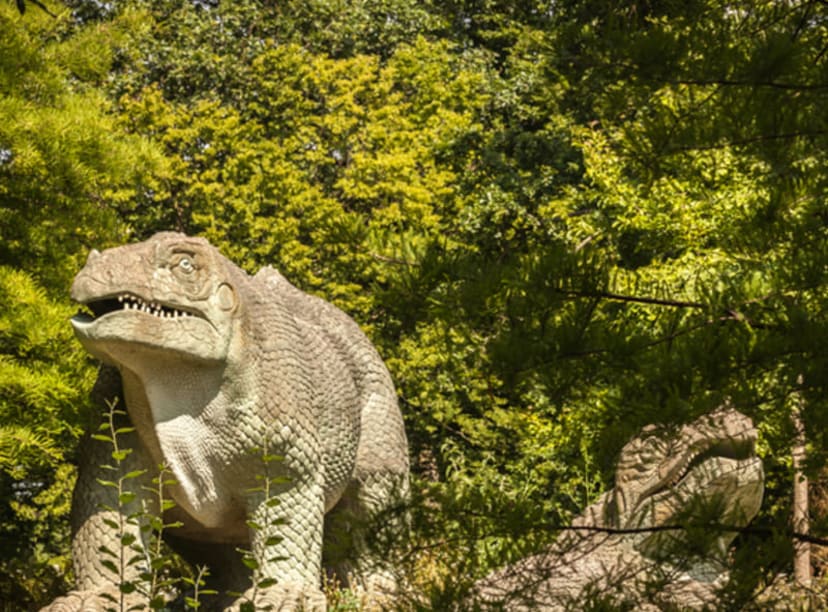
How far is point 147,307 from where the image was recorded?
5.98 meters

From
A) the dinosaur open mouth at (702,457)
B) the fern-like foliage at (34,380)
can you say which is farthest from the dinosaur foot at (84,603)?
the dinosaur open mouth at (702,457)

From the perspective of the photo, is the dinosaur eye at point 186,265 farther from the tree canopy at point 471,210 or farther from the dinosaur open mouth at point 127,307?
the tree canopy at point 471,210

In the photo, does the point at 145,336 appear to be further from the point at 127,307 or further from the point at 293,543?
the point at 293,543

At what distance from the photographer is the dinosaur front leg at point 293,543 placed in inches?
246

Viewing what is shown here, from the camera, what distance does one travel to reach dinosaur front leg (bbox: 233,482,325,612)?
625 cm

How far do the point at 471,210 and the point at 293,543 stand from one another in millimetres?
11201

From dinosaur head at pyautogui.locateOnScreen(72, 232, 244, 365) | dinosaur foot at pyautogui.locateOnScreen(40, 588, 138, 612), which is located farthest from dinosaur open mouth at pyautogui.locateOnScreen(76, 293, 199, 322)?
dinosaur foot at pyautogui.locateOnScreen(40, 588, 138, 612)

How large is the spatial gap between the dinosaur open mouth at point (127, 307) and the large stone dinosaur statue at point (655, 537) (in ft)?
6.17

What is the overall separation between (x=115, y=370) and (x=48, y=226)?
201 centimetres

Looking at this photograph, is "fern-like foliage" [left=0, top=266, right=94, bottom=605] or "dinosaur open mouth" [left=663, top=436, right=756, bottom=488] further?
"fern-like foliage" [left=0, top=266, right=94, bottom=605]

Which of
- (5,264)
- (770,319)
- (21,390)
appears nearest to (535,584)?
(770,319)

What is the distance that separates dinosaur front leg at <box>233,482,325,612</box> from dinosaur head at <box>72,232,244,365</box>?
775mm

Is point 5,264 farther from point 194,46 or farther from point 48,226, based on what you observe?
point 194,46

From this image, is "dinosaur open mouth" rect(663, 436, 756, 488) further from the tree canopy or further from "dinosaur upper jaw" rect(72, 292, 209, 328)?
"dinosaur upper jaw" rect(72, 292, 209, 328)
